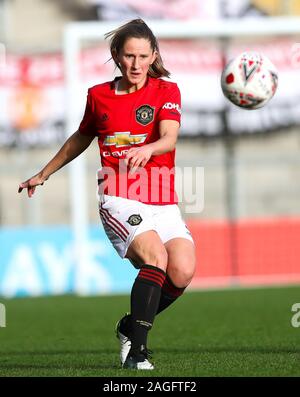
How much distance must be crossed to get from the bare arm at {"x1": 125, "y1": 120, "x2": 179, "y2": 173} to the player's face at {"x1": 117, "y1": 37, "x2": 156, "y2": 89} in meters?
0.33

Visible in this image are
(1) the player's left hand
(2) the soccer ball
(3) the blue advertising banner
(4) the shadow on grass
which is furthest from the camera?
(3) the blue advertising banner

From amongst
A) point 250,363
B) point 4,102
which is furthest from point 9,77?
point 250,363

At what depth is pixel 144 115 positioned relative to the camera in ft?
22.5

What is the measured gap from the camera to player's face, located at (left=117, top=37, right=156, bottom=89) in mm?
6723

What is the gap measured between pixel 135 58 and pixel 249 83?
1037 mm

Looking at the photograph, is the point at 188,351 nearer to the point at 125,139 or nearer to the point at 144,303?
the point at 144,303

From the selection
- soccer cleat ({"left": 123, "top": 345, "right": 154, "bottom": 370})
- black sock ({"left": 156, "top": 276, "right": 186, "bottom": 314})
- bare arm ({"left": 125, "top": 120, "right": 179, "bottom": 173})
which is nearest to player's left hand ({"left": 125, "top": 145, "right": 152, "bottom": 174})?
bare arm ({"left": 125, "top": 120, "right": 179, "bottom": 173})

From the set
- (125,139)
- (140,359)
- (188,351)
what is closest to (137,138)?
(125,139)

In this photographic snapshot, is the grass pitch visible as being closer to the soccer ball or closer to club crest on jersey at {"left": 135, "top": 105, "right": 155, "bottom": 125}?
club crest on jersey at {"left": 135, "top": 105, "right": 155, "bottom": 125}

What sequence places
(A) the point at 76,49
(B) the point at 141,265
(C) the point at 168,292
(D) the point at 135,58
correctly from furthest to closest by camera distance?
1. (A) the point at 76,49
2. (C) the point at 168,292
3. (D) the point at 135,58
4. (B) the point at 141,265

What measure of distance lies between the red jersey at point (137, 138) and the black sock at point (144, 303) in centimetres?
52

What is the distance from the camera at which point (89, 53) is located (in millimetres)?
21891
